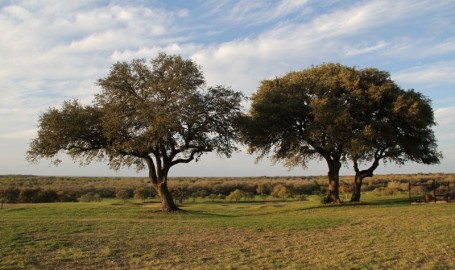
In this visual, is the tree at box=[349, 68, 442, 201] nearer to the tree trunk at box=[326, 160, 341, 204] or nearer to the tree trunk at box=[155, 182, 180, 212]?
the tree trunk at box=[326, 160, 341, 204]

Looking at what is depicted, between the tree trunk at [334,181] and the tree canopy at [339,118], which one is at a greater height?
the tree canopy at [339,118]

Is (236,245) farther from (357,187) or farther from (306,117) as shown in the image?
(357,187)

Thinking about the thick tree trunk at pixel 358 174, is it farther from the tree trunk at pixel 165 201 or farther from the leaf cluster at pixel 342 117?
the tree trunk at pixel 165 201

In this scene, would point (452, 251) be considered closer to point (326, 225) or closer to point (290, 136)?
point (326, 225)

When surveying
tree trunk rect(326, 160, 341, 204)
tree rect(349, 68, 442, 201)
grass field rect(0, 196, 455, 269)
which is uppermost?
tree rect(349, 68, 442, 201)

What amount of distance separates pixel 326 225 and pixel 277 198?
31.2 meters

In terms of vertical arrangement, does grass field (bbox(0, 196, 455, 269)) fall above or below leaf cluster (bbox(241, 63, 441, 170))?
below

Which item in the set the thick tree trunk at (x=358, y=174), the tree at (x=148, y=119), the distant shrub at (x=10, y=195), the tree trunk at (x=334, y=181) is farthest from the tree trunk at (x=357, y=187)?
the distant shrub at (x=10, y=195)

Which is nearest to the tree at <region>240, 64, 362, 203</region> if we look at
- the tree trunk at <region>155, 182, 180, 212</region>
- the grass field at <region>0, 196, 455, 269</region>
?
the tree trunk at <region>155, 182, 180, 212</region>

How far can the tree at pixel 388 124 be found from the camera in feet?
103

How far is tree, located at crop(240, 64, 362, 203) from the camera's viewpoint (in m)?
31.5

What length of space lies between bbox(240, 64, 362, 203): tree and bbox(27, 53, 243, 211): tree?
311cm

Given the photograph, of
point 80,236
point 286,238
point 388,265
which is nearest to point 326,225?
point 286,238

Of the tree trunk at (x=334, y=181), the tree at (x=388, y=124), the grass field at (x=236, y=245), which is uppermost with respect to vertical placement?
the tree at (x=388, y=124)
